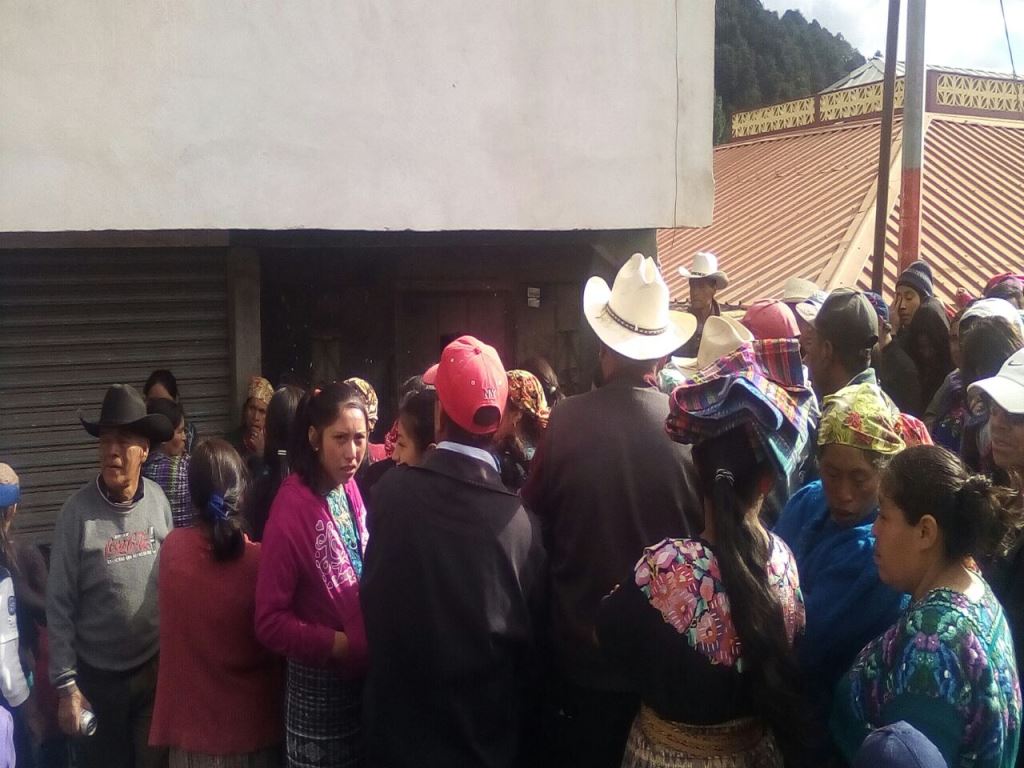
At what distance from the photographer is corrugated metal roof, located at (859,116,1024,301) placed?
34.1ft

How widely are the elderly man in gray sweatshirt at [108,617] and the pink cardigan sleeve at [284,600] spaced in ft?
2.64

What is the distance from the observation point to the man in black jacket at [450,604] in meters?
2.46

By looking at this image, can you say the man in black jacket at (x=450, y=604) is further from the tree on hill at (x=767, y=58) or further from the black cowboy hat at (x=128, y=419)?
the tree on hill at (x=767, y=58)

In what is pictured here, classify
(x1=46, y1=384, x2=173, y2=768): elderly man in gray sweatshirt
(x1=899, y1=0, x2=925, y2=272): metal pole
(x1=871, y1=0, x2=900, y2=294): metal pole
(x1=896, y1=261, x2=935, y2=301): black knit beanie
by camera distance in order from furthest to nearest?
(x1=871, y1=0, x2=900, y2=294): metal pole < (x1=899, y1=0, x2=925, y2=272): metal pole < (x1=896, y1=261, x2=935, y2=301): black knit beanie < (x1=46, y1=384, x2=173, y2=768): elderly man in gray sweatshirt

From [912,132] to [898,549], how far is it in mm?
7312

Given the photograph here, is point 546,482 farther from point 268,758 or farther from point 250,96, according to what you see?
point 250,96

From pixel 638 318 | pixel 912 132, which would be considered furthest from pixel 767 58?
pixel 638 318

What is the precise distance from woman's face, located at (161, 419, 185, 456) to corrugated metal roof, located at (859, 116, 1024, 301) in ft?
25.6

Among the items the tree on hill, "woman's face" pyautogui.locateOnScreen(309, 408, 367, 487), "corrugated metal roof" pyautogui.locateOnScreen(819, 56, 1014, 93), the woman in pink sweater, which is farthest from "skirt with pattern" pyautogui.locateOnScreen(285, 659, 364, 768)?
the tree on hill

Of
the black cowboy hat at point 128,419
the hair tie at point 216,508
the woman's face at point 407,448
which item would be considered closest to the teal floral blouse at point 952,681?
the woman's face at point 407,448

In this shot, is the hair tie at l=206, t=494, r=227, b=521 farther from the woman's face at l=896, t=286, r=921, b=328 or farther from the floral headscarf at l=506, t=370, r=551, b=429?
the woman's face at l=896, t=286, r=921, b=328

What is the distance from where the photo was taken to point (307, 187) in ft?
17.7

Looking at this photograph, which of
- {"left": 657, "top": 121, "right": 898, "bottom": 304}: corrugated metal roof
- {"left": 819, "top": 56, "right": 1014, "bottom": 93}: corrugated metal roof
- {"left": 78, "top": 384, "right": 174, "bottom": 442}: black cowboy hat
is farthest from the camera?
{"left": 819, "top": 56, "right": 1014, "bottom": 93}: corrugated metal roof

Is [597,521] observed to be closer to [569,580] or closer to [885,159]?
[569,580]
